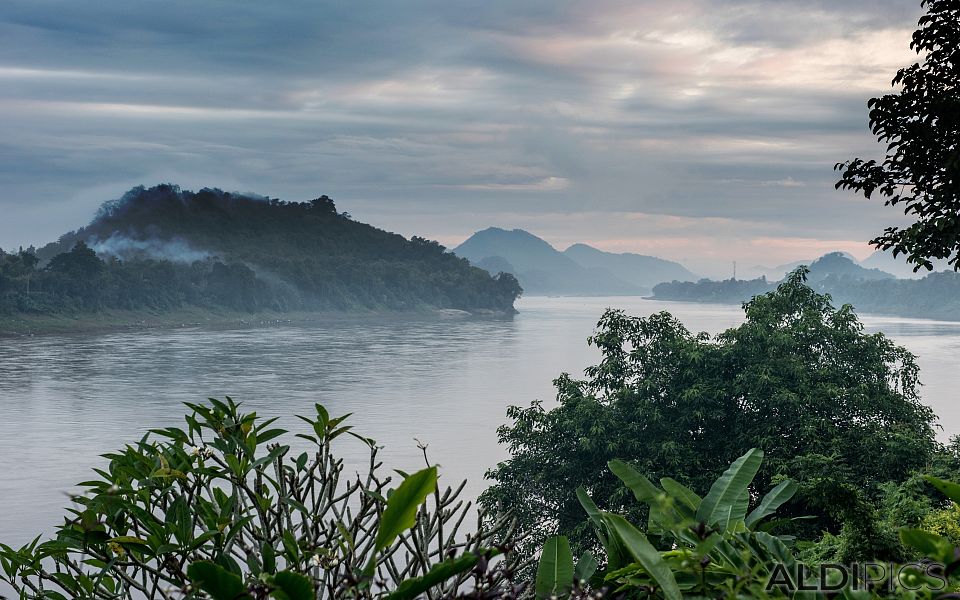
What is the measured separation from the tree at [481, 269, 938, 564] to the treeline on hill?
60.4 meters

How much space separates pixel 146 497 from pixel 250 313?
230ft

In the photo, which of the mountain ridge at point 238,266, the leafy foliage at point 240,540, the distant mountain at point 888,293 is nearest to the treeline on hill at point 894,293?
the distant mountain at point 888,293

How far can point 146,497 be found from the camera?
2.11 metres

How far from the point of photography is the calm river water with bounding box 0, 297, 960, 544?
21078 mm

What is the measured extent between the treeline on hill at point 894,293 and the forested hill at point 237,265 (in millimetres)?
29738

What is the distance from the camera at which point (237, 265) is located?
240 feet

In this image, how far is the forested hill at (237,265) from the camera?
5788 cm

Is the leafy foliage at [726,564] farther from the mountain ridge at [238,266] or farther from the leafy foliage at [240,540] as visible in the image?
the mountain ridge at [238,266]

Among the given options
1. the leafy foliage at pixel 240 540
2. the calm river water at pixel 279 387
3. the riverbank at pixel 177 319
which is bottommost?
the calm river water at pixel 279 387

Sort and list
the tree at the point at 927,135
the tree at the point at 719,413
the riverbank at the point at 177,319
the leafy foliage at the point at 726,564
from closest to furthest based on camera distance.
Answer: the leafy foliage at the point at 726,564, the tree at the point at 927,135, the tree at the point at 719,413, the riverbank at the point at 177,319

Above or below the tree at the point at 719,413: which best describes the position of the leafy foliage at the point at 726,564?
above

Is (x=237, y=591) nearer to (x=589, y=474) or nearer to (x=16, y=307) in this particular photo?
(x=589, y=474)

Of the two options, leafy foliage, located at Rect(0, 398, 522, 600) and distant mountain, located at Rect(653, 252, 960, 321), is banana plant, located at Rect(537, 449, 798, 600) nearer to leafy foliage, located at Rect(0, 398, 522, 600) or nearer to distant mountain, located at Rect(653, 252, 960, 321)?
leafy foliage, located at Rect(0, 398, 522, 600)

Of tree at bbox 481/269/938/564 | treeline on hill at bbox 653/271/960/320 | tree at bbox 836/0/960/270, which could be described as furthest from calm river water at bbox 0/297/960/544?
treeline on hill at bbox 653/271/960/320
